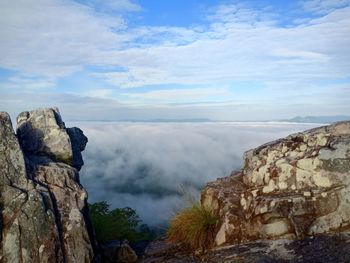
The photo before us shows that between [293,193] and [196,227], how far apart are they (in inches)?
105

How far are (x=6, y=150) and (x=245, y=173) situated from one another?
6.55m

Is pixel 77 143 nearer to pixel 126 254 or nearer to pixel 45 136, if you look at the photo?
pixel 45 136

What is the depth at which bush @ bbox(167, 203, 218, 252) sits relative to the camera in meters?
10.7

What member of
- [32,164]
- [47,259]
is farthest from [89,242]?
[32,164]

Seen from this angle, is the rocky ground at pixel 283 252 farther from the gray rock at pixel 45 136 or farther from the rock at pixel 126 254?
the gray rock at pixel 45 136

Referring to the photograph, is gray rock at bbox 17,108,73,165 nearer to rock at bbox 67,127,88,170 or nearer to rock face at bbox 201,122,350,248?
rock at bbox 67,127,88,170

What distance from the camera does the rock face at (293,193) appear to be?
9945 mm

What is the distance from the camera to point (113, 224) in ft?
45.6

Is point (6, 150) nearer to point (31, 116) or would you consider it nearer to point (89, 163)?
point (31, 116)

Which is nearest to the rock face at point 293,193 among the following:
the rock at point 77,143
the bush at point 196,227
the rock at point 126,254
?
the bush at point 196,227

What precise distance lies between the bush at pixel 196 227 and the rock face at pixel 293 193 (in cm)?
26

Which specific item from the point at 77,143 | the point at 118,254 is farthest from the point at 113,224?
the point at 77,143

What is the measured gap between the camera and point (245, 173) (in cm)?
1211

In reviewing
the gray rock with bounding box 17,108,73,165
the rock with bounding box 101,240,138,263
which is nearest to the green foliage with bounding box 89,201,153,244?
the rock with bounding box 101,240,138,263
